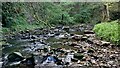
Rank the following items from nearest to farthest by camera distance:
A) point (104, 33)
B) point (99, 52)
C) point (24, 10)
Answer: point (99, 52) → point (104, 33) → point (24, 10)

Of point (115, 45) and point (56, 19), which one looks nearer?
point (115, 45)

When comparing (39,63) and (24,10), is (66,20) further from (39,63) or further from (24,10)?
(39,63)

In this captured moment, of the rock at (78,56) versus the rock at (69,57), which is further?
the rock at (78,56)

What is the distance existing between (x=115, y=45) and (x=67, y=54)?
1.25 meters

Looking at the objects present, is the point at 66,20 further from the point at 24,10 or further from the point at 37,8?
the point at 24,10

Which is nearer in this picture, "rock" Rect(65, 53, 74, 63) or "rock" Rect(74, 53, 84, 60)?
"rock" Rect(65, 53, 74, 63)

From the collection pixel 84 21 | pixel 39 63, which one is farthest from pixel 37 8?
pixel 39 63

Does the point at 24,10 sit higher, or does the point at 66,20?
the point at 24,10

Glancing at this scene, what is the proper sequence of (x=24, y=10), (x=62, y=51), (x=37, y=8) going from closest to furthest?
(x=62, y=51) → (x=24, y=10) → (x=37, y=8)

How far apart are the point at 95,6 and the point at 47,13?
2.71 metres

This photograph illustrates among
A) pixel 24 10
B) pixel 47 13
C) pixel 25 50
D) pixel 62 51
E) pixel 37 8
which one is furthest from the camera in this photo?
pixel 47 13

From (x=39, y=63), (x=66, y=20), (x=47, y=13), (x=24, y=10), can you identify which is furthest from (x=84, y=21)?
(x=39, y=63)

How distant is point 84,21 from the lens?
1486 centimetres

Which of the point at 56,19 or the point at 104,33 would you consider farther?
the point at 56,19
